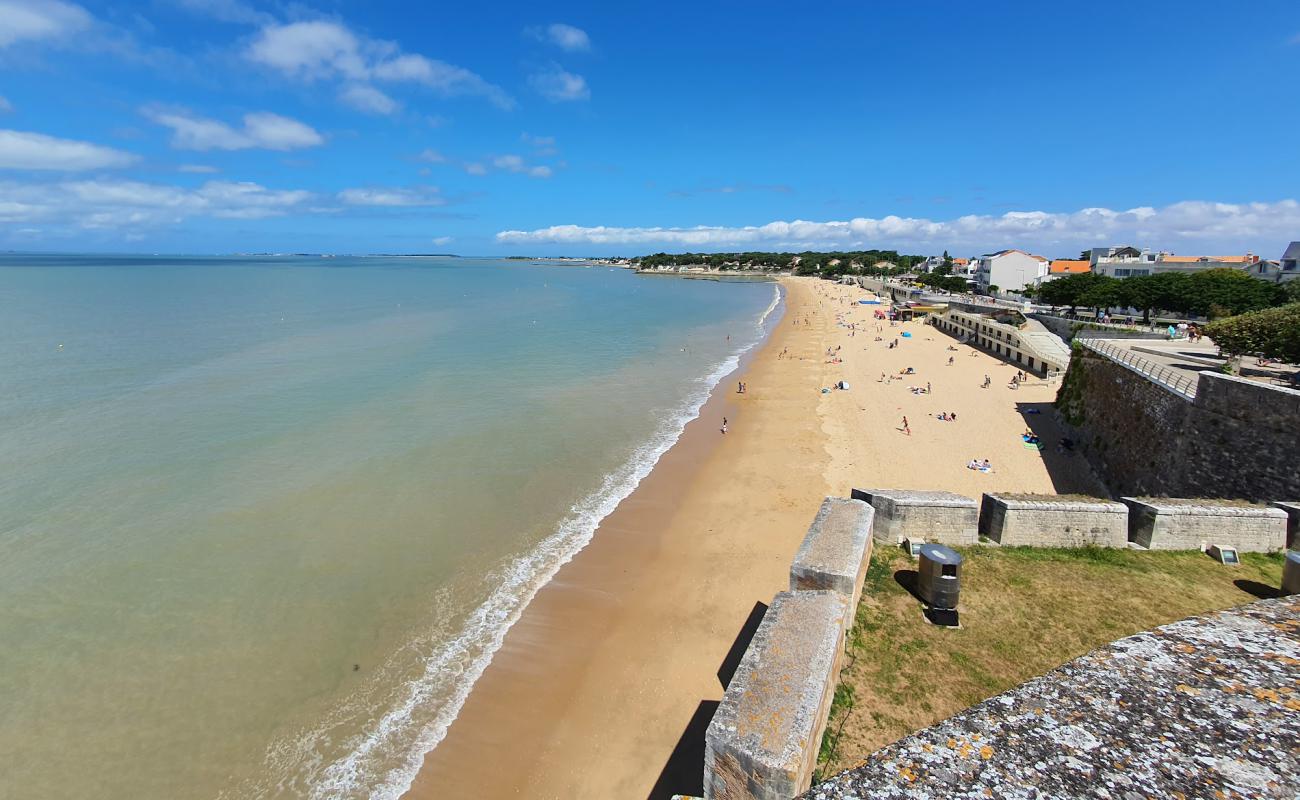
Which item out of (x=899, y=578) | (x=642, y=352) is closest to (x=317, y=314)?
(x=642, y=352)

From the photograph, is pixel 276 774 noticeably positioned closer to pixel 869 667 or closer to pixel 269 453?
pixel 869 667

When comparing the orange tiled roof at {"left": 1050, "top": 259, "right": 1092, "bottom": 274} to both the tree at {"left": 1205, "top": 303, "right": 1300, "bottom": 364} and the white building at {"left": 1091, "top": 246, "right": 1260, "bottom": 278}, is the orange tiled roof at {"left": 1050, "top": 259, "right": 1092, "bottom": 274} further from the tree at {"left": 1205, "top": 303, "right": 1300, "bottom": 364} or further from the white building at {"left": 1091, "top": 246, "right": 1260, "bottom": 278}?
the tree at {"left": 1205, "top": 303, "right": 1300, "bottom": 364}

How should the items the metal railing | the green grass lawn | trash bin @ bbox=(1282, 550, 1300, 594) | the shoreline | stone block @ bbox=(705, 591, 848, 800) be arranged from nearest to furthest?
1. stone block @ bbox=(705, 591, 848, 800)
2. the green grass lawn
3. trash bin @ bbox=(1282, 550, 1300, 594)
4. the shoreline
5. the metal railing

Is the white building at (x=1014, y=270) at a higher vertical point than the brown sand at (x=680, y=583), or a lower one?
higher

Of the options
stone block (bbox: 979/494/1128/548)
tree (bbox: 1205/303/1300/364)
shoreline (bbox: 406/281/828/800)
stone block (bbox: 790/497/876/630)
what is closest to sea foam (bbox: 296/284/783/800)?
shoreline (bbox: 406/281/828/800)

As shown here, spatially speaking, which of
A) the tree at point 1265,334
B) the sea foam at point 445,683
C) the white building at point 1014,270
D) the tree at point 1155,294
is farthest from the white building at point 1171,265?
the sea foam at point 445,683

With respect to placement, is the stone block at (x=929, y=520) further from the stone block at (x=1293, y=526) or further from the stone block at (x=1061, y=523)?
the stone block at (x=1293, y=526)
